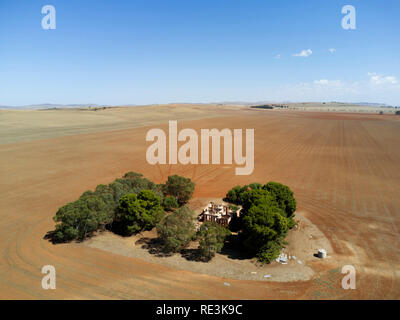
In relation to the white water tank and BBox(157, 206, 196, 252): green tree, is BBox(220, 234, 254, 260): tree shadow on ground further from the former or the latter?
the white water tank

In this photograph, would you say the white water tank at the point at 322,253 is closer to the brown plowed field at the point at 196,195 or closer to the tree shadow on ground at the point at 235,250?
the brown plowed field at the point at 196,195

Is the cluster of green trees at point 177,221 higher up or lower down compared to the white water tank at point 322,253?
higher up

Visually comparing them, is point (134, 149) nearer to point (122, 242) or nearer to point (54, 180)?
point (54, 180)

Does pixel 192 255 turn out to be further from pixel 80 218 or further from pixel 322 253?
pixel 322 253

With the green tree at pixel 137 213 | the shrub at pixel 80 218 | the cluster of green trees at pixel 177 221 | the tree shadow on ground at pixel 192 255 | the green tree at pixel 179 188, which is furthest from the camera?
the green tree at pixel 179 188

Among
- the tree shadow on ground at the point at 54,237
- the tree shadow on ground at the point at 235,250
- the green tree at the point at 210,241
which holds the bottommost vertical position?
the tree shadow on ground at the point at 235,250

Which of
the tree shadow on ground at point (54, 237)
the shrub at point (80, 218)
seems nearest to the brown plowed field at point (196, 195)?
the tree shadow on ground at point (54, 237)
